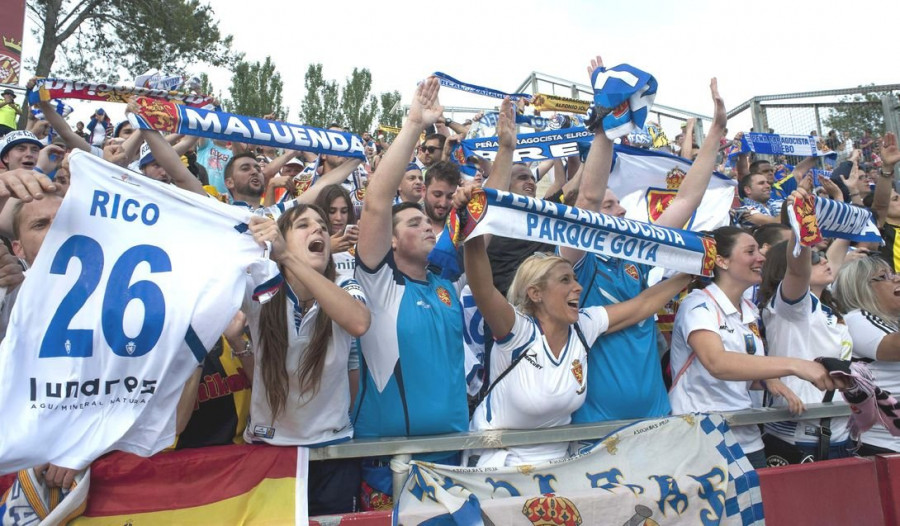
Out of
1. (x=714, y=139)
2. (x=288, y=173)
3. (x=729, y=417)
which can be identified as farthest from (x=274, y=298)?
(x=288, y=173)

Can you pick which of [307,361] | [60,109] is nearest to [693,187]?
[307,361]

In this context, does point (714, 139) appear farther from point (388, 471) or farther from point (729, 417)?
point (388, 471)

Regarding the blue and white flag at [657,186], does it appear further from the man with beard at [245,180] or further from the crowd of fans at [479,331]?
the man with beard at [245,180]

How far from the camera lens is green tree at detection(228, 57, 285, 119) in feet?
101

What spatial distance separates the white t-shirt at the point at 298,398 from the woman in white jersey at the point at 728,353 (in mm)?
2024

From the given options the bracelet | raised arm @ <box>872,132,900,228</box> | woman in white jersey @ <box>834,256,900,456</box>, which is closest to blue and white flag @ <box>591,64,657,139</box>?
woman in white jersey @ <box>834,256,900,456</box>

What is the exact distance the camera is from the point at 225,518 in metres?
2.93

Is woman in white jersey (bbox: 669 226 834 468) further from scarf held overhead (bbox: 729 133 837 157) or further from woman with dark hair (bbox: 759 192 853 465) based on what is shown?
scarf held overhead (bbox: 729 133 837 157)

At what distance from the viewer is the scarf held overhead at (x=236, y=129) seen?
3.51 metres

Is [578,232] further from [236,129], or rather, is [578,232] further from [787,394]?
[236,129]

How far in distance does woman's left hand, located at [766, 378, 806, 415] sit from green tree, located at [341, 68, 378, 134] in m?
33.4

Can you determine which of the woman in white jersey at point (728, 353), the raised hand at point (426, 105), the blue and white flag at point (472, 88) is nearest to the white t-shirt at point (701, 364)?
the woman in white jersey at point (728, 353)

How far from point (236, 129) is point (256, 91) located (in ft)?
98.2

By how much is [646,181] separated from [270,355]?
372 centimetres
